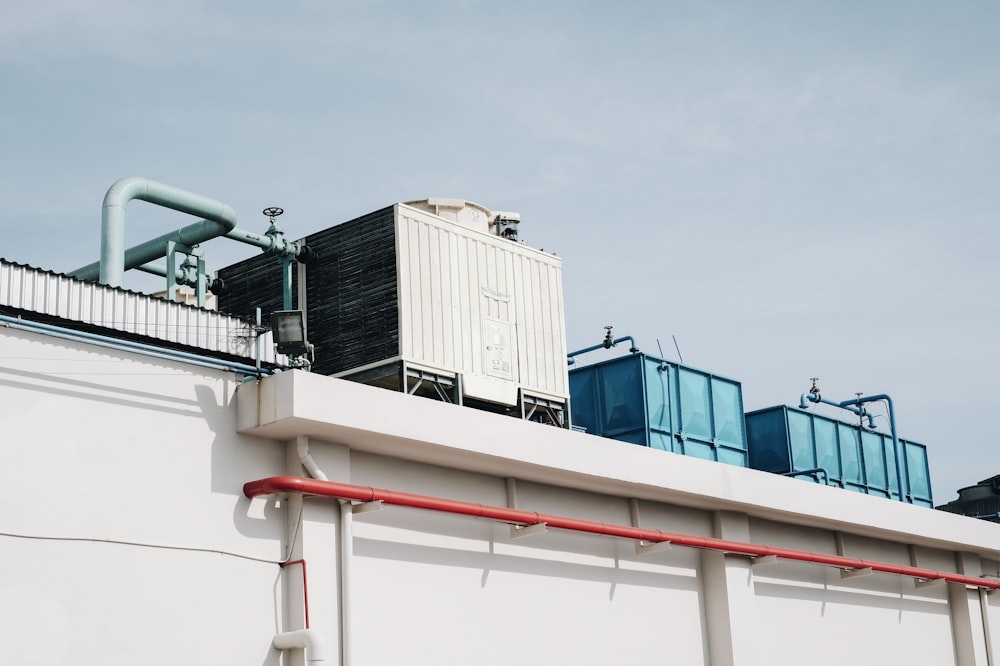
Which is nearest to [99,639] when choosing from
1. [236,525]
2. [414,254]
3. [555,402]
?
[236,525]

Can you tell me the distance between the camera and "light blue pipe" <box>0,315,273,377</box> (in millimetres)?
12461

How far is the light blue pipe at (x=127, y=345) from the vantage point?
1246 cm

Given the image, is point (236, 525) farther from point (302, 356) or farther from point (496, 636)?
point (496, 636)

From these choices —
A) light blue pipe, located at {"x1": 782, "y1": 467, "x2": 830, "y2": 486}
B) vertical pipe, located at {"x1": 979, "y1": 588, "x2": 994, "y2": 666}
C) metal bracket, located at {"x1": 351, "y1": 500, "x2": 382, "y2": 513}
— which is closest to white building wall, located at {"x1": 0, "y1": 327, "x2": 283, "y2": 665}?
metal bracket, located at {"x1": 351, "y1": 500, "x2": 382, "y2": 513}

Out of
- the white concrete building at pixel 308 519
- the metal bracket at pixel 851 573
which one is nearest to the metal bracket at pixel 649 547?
the white concrete building at pixel 308 519

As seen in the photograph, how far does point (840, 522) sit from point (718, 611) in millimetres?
3877

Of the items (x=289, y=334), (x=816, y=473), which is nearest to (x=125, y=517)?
(x=289, y=334)

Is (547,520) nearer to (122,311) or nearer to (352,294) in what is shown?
(352,294)

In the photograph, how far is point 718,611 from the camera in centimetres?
1956

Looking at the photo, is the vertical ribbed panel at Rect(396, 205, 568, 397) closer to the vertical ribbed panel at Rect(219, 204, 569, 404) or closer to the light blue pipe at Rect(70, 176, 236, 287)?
the vertical ribbed panel at Rect(219, 204, 569, 404)

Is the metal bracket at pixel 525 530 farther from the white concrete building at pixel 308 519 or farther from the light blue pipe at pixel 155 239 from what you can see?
the light blue pipe at pixel 155 239

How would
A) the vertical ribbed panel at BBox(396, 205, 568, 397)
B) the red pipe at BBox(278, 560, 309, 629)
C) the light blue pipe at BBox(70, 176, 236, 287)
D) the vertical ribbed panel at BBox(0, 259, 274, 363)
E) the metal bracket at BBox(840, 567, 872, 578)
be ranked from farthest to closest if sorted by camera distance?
the metal bracket at BBox(840, 567, 872, 578), the vertical ribbed panel at BBox(396, 205, 568, 397), the light blue pipe at BBox(70, 176, 236, 287), the red pipe at BBox(278, 560, 309, 629), the vertical ribbed panel at BBox(0, 259, 274, 363)

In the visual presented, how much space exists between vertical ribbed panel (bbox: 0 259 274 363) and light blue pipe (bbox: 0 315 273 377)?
282mm

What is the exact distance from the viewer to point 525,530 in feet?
54.3
